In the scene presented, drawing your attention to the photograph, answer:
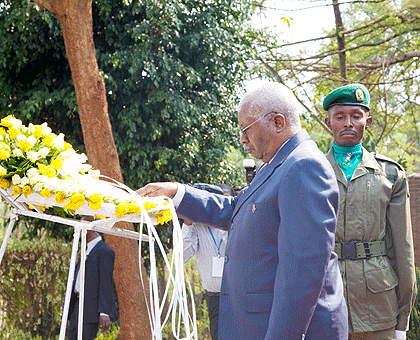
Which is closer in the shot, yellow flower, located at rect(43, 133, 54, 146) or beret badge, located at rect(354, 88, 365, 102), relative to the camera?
yellow flower, located at rect(43, 133, 54, 146)

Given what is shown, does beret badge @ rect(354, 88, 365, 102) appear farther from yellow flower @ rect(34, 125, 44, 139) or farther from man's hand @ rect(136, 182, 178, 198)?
yellow flower @ rect(34, 125, 44, 139)

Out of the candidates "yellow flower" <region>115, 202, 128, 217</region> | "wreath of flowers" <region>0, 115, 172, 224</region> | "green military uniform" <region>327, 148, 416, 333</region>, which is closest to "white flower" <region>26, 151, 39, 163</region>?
"wreath of flowers" <region>0, 115, 172, 224</region>

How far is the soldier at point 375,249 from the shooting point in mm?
2766

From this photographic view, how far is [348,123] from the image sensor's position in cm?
297

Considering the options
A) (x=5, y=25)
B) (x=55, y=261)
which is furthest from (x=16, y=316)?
(x=5, y=25)

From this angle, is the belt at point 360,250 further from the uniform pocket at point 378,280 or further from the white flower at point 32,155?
the white flower at point 32,155

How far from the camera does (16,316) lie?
22.6 ft

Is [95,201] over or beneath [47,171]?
beneath

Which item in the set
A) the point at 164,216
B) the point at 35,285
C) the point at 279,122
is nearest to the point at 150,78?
the point at 35,285

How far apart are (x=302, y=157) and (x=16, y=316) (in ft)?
20.8

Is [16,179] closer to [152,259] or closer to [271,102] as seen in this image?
[152,259]

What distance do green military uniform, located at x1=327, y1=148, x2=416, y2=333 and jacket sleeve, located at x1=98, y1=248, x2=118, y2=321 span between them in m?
3.09

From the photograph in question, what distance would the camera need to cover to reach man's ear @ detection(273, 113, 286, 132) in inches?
75.8

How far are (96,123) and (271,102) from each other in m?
3.52
